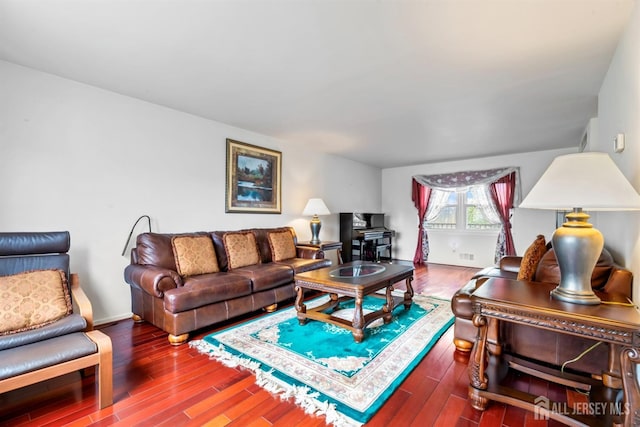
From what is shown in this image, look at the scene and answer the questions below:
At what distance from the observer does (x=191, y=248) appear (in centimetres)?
313

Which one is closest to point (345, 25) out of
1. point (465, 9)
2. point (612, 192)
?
point (465, 9)

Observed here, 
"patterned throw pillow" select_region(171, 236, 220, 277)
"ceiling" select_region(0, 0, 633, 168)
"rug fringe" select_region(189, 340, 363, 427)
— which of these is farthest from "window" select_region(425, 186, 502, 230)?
"rug fringe" select_region(189, 340, 363, 427)

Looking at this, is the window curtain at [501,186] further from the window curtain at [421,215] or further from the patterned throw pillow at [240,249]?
the patterned throw pillow at [240,249]

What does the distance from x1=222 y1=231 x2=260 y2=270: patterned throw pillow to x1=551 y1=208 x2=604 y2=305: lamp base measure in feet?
9.71

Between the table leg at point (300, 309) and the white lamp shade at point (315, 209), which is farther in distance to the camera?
the white lamp shade at point (315, 209)

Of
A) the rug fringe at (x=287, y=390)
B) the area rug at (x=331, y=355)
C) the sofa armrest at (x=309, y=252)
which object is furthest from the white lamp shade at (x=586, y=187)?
the sofa armrest at (x=309, y=252)

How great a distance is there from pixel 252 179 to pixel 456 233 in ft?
14.9

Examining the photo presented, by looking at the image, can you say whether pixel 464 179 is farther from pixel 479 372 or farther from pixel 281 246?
pixel 479 372

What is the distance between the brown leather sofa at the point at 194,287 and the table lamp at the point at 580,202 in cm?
246

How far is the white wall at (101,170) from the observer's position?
8.18 ft

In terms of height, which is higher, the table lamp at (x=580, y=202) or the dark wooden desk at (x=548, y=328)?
the table lamp at (x=580, y=202)

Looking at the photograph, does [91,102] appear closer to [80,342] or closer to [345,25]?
[80,342]

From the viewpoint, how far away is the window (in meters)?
5.94

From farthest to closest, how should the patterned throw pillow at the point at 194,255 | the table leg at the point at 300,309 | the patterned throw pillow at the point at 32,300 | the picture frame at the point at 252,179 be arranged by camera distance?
the picture frame at the point at 252,179, the patterned throw pillow at the point at 194,255, the table leg at the point at 300,309, the patterned throw pillow at the point at 32,300
